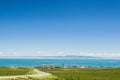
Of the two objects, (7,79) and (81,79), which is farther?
(81,79)

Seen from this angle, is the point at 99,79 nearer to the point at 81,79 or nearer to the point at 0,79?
the point at 81,79

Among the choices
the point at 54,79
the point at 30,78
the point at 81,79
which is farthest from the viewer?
the point at 81,79

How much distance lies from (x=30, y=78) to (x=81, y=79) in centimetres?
1826

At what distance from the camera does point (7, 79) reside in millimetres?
54875

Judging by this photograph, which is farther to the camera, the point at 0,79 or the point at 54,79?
the point at 54,79

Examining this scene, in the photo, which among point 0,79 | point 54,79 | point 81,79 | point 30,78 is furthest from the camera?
point 81,79

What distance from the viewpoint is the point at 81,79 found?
241 feet

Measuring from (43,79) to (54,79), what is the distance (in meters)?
4.77

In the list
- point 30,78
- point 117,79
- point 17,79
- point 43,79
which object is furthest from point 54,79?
point 117,79

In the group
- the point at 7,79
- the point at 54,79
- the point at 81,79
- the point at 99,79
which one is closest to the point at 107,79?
the point at 99,79

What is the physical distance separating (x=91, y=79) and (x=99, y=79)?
88.2 inches

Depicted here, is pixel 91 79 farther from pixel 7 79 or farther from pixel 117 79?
pixel 7 79

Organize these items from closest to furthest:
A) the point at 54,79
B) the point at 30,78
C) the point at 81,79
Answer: the point at 30,78 < the point at 54,79 < the point at 81,79

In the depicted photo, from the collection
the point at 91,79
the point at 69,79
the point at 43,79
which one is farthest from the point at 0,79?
the point at 91,79
